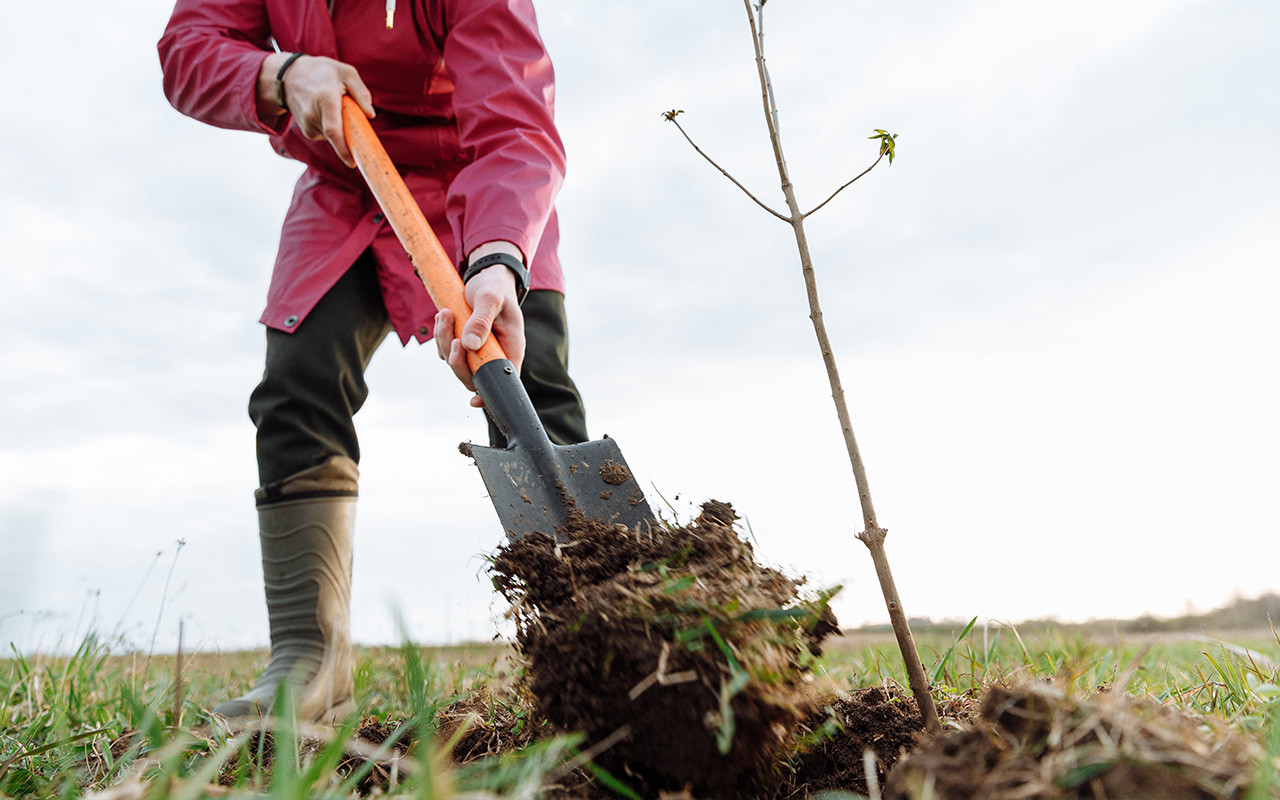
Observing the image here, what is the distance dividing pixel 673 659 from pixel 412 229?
5.07 ft

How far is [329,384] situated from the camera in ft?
8.23

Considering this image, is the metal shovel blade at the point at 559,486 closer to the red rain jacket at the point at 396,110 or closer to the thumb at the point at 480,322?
the thumb at the point at 480,322

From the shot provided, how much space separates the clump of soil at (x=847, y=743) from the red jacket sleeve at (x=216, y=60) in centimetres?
245

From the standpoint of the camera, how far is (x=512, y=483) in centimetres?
181

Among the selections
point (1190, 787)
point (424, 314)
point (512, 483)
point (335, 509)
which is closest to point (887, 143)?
Answer: point (512, 483)

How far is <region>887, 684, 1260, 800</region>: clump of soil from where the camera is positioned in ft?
2.77

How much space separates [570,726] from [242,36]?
9.21 ft

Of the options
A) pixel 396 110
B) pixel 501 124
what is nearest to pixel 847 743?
pixel 501 124

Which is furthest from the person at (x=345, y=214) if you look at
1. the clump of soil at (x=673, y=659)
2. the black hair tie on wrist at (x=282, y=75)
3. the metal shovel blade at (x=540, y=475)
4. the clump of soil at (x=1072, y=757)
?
the clump of soil at (x=1072, y=757)

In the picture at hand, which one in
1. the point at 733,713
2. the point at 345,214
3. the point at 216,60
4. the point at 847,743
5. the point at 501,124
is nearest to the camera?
the point at 733,713

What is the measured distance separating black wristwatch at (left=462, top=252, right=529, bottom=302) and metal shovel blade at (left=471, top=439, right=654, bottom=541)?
1.71ft

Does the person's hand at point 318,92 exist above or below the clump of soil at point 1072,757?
above

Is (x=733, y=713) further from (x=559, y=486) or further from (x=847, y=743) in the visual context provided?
(x=559, y=486)

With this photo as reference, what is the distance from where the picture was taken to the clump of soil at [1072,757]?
2.77 ft
